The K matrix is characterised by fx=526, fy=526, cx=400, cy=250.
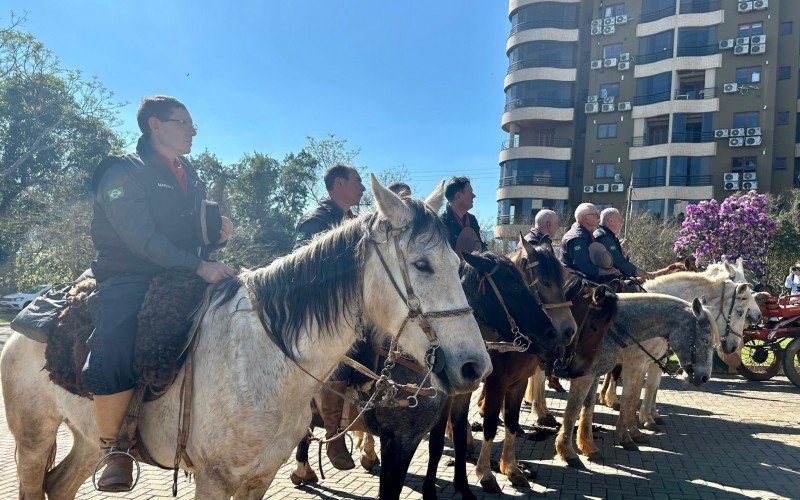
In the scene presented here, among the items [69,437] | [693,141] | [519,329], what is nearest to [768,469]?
[519,329]

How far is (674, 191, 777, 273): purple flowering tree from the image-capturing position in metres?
21.6

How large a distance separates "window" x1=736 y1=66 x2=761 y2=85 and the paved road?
3826 cm

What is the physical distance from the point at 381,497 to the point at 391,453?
1.03 feet

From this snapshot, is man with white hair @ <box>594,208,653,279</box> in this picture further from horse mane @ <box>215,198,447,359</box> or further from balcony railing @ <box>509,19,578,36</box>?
balcony railing @ <box>509,19,578,36</box>

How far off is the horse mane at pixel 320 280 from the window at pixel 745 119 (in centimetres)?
4552

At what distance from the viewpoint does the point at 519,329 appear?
4.90 meters

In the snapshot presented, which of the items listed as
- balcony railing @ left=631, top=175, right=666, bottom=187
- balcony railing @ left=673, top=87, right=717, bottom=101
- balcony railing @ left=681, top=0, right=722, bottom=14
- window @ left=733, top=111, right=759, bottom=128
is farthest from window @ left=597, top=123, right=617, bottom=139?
balcony railing @ left=681, top=0, right=722, bottom=14

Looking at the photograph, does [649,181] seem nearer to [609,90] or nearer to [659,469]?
[609,90]

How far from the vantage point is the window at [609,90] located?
143 feet

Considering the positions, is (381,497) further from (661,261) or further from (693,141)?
(693,141)

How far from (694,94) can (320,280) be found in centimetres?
4632

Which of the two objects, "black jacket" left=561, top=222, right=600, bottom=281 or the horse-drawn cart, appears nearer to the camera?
"black jacket" left=561, top=222, right=600, bottom=281

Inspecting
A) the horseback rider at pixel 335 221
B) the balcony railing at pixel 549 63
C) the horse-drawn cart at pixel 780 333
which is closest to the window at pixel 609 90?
the balcony railing at pixel 549 63

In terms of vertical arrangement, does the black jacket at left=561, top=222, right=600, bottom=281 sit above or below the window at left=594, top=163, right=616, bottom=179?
below
